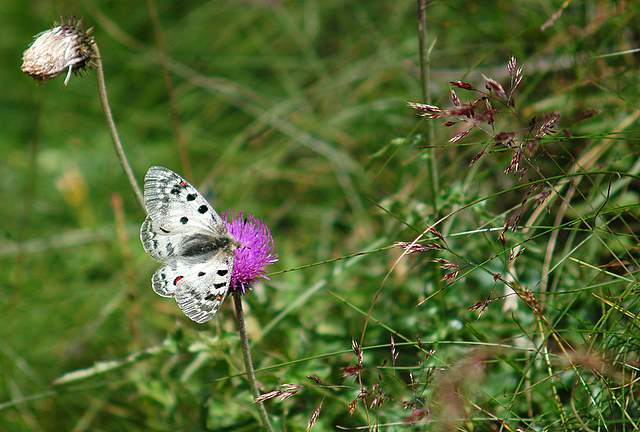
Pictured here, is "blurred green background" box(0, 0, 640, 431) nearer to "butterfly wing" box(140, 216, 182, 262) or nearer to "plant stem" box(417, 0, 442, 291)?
"plant stem" box(417, 0, 442, 291)

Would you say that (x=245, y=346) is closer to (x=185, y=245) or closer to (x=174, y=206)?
(x=185, y=245)

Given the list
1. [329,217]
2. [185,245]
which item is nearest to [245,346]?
[185,245]

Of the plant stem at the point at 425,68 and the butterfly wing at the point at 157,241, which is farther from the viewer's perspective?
the plant stem at the point at 425,68

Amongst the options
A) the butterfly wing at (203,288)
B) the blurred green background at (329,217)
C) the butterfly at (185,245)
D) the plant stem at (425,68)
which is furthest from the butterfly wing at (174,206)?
the plant stem at (425,68)

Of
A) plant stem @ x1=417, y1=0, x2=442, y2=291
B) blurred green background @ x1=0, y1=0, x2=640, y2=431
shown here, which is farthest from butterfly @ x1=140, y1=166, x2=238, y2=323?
plant stem @ x1=417, y1=0, x2=442, y2=291

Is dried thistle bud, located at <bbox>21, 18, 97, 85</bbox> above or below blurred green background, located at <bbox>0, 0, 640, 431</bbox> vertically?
above

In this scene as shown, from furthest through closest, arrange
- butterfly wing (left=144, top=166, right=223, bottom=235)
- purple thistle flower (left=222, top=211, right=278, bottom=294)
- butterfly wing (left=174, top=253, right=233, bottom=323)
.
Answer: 1. butterfly wing (left=144, top=166, right=223, bottom=235)
2. purple thistle flower (left=222, top=211, right=278, bottom=294)
3. butterfly wing (left=174, top=253, right=233, bottom=323)

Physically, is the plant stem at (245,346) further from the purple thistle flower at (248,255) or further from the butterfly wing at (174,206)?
the butterfly wing at (174,206)
